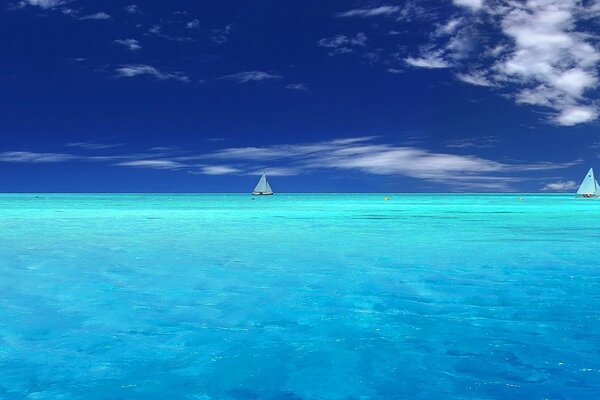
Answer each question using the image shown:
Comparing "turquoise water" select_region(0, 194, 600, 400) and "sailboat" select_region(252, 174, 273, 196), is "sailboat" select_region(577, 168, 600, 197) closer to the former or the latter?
"sailboat" select_region(252, 174, 273, 196)

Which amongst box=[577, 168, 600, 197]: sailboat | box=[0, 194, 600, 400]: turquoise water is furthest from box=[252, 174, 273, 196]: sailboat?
box=[0, 194, 600, 400]: turquoise water

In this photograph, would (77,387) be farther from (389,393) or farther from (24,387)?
(389,393)

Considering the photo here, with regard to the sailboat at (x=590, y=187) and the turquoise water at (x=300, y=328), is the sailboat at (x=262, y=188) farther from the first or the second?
the turquoise water at (x=300, y=328)

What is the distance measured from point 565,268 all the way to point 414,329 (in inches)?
418

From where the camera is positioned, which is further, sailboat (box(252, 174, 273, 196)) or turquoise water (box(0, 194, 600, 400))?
sailboat (box(252, 174, 273, 196))

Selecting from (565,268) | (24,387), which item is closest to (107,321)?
(24,387)

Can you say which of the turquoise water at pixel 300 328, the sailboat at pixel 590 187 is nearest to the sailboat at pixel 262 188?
the sailboat at pixel 590 187

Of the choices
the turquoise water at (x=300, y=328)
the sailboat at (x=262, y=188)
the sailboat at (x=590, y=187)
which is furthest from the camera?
the sailboat at (x=262, y=188)

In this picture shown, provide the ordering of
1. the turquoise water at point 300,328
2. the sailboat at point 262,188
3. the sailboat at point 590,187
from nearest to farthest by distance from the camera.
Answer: the turquoise water at point 300,328 → the sailboat at point 590,187 → the sailboat at point 262,188

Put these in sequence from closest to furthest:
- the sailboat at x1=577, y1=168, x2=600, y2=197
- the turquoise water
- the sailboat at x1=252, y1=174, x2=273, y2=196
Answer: the turquoise water
the sailboat at x1=577, y1=168, x2=600, y2=197
the sailboat at x1=252, y1=174, x2=273, y2=196

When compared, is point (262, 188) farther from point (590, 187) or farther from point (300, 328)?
point (300, 328)

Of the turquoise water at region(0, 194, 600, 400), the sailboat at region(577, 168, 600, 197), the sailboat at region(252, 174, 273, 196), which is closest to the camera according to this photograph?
the turquoise water at region(0, 194, 600, 400)

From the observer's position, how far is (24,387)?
7.41 m

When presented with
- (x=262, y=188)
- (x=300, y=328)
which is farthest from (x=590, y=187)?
(x=300, y=328)
